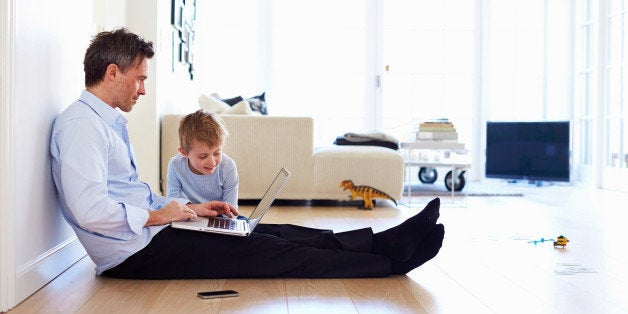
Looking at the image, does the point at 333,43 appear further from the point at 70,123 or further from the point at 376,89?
the point at 70,123

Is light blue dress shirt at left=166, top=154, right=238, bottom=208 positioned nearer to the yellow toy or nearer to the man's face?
the man's face

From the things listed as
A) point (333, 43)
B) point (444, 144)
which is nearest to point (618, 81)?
point (444, 144)

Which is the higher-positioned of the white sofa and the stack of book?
the stack of book

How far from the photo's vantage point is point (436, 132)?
589 cm

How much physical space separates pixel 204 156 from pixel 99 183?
2.38 feet

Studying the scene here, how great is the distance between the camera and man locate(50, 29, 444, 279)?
2.19 m

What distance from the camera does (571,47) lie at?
310 inches

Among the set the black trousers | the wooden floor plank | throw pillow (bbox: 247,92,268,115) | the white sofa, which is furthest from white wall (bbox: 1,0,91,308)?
throw pillow (bbox: 247,92,268,115)

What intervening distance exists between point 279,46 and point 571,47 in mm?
3095

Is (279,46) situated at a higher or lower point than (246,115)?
higher

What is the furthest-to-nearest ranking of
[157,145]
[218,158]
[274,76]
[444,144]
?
[274,76]
[444,144]
[157,145]
[218,158]

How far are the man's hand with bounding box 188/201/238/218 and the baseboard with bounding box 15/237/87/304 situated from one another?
46 cm

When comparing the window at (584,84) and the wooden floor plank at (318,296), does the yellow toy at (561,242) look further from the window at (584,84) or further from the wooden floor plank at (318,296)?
the window at (584,84)

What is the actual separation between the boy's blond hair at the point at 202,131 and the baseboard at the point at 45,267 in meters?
0.56
